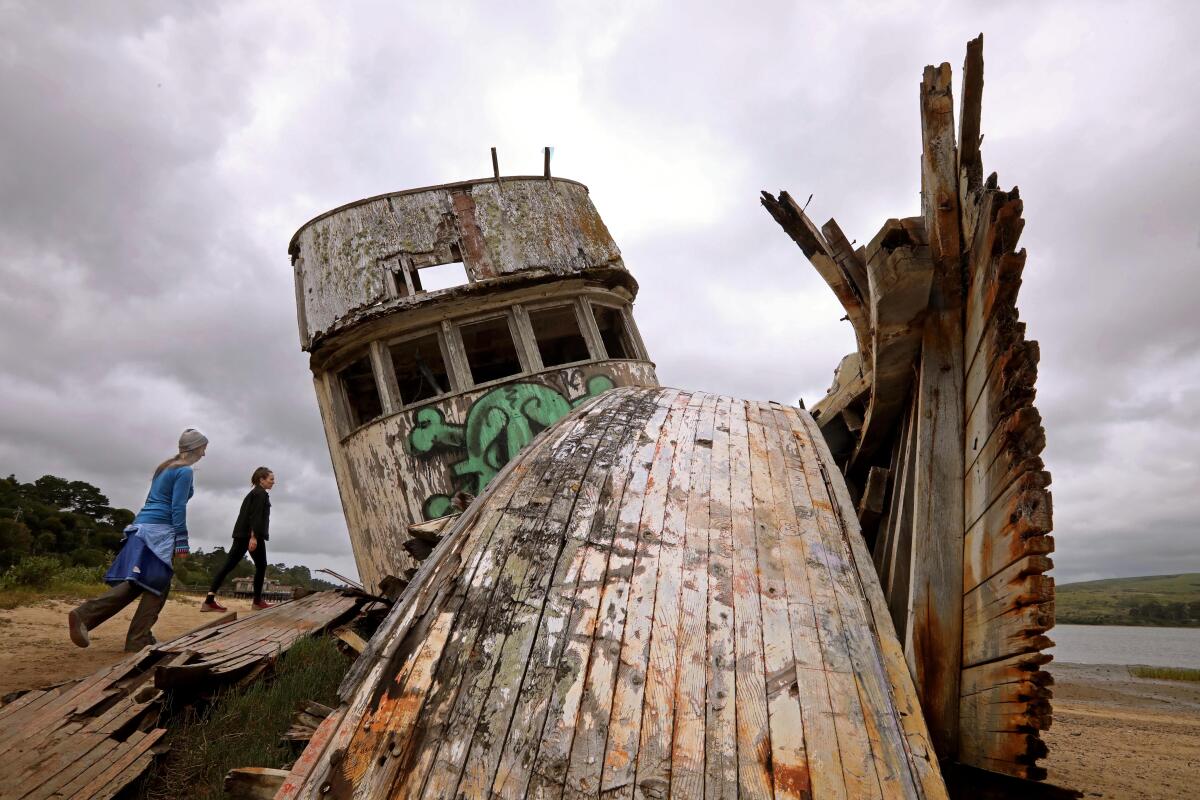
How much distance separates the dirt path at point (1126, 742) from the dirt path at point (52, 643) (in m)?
7.67

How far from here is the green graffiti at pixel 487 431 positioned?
6.77 meters

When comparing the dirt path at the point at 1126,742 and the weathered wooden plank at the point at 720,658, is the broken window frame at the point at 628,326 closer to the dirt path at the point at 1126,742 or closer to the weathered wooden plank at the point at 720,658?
the dirt path at the point at 1126,742

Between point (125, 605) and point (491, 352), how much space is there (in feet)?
18.9

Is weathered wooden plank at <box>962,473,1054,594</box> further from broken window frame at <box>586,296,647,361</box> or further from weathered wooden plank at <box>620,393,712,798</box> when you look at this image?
broken window frame at <box>586,296,647,361</box>

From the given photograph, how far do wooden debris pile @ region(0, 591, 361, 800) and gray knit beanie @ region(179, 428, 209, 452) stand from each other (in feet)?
4.89

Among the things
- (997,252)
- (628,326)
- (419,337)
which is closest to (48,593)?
(419,337)

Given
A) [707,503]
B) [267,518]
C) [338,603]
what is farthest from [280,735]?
[267,518]

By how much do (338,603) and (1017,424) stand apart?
587cm

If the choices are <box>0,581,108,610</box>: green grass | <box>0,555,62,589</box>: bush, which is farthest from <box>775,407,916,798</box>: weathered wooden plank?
<box>0,555,62,589</box>: bush

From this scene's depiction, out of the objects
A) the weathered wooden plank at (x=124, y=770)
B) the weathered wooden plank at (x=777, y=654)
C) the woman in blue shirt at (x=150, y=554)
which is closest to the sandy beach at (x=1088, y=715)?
the woman in blue shirt at (x=150, y=554)

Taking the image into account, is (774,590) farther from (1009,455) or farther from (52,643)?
(52,643)

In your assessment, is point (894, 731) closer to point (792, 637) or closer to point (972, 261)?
point (792, 637)

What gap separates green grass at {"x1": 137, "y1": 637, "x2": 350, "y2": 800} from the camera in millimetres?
3783

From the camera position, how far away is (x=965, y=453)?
263cm
